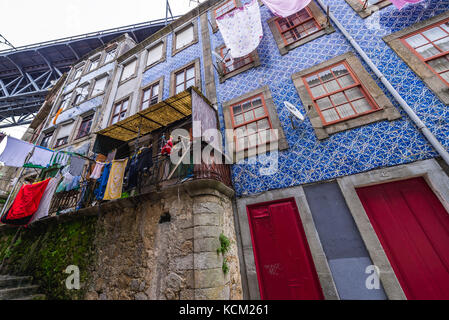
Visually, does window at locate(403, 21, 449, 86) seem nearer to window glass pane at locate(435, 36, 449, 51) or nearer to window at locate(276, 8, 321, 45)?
window glass pane at locate(435, 36, 449, 51)

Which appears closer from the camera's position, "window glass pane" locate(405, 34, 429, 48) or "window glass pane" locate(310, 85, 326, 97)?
"window glass pane" locate(405, 34, 429, 48)

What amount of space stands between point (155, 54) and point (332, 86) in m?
11.0

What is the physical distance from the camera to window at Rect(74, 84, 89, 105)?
12.7 metres

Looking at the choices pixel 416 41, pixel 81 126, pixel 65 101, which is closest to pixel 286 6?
pixel 416 41

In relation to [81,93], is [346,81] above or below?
below

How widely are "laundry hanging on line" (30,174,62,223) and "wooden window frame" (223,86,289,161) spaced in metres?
7.42

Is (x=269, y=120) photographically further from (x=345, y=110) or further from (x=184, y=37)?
(x=184, y=37)

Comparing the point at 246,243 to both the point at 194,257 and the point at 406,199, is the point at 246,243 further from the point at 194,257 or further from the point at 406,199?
the point at 406,199

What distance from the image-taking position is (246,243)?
440cm

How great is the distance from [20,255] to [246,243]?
32.8ft

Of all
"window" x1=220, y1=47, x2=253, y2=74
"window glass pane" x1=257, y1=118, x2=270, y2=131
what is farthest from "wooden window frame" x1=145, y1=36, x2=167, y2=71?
"window glass pane" x1=257, y1=118, x2=270, y2=131

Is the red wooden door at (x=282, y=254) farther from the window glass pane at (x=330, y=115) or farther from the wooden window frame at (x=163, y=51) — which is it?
the wooden window frame at (x=163, y=51)

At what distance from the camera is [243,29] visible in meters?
6.62

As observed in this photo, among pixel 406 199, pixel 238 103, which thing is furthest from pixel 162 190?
pixel 406 199
